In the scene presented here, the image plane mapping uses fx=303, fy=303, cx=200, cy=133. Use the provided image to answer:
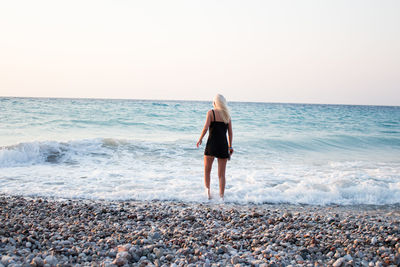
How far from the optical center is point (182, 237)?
3.65 metres

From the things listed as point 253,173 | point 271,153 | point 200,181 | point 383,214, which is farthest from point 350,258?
point 271,153

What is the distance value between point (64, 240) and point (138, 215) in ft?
3.99

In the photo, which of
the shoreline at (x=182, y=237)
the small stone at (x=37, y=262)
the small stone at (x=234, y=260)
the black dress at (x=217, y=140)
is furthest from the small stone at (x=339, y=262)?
the black dress at (x=217, y=140)

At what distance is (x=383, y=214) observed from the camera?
17.6 feet

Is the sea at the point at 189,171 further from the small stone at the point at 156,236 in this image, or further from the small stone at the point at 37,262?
the small stone at the point at 37,262

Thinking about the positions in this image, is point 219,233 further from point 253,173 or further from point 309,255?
point 253,173

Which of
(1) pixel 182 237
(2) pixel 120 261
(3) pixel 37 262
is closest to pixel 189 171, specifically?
(1) pixel 182 237

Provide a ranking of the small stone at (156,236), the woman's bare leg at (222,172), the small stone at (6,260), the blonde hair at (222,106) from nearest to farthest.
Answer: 1. the small stone at (6,260)
2. the small stone at (156,236)
3. the blonde hair at (222,106)
4. the woman's bare leg at (222,172)

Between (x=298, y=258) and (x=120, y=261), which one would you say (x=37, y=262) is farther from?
(x=298, y=258)

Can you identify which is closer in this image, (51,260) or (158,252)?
(51,260)

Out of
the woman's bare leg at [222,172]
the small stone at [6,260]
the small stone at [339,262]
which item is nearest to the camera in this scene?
the small stone at [6,260]

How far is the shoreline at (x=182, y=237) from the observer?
122 inches

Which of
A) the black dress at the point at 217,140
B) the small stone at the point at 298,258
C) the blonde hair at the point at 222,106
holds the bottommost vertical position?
the small stone at the point at 298,258

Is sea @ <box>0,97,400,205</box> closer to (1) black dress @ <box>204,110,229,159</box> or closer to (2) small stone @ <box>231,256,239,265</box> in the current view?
(1) black dress @ <box>204,110,229,159</box>
